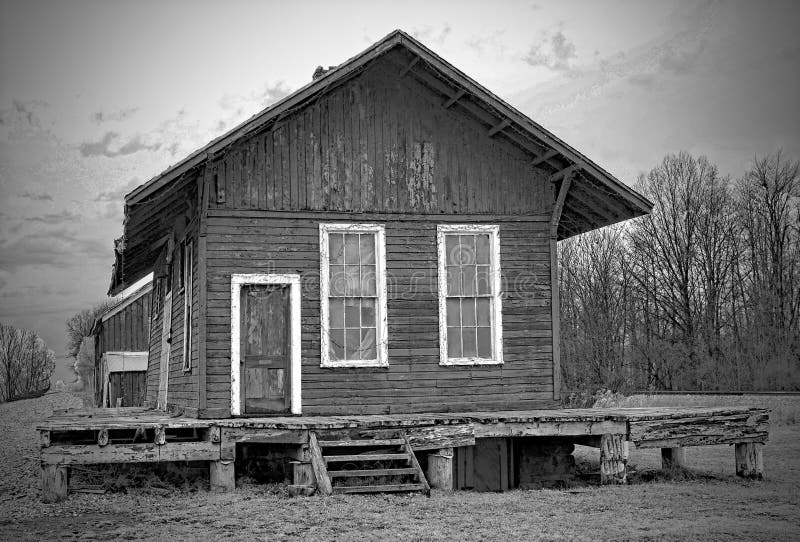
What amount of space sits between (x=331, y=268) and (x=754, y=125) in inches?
1460

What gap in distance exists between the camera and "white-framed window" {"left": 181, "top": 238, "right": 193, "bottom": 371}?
14703 mm

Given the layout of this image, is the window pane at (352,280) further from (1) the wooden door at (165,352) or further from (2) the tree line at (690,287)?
(2) the tree line at (690,287)

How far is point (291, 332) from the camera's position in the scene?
46.1 feet

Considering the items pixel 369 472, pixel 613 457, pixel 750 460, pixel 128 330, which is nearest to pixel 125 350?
pixel 128 330

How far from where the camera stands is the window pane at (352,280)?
14.4m

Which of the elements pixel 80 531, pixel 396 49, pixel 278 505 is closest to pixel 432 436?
pixel 278 505

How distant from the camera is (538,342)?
15133 millimetres

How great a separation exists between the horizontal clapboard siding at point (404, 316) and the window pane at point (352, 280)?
19.5 inches

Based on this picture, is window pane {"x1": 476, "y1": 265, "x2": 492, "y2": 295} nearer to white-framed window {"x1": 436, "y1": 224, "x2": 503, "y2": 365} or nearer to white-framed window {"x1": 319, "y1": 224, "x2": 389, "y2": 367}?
white-framed window {"x1": 436, "y1": 224, "x2": 503, "y2": 365}

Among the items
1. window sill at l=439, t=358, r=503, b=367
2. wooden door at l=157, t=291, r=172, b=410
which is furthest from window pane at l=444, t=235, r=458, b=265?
wooden door at l=157, t=291, r=172, b=410

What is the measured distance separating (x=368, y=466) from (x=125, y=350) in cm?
2196

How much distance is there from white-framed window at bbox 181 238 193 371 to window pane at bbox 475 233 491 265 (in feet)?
15.8

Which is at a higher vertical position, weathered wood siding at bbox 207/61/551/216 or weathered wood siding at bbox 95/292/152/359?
weathered wood siding at bbox 207/61/551/216

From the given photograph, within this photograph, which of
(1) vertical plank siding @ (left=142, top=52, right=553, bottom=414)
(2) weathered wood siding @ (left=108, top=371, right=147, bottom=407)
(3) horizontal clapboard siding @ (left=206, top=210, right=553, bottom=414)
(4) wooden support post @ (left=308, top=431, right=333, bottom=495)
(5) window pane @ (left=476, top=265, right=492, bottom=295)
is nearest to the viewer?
(4) wooden support post @ (left=308, top=431, right=333, bottom=495)
